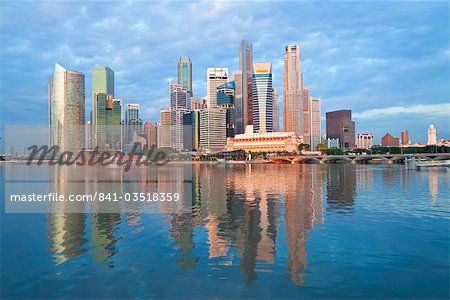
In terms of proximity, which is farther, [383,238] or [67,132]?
[67,132]

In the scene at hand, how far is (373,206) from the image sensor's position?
3039 centimetres

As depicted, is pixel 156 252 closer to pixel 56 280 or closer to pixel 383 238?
pixel 56 280

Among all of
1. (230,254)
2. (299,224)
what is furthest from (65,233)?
(299,224)

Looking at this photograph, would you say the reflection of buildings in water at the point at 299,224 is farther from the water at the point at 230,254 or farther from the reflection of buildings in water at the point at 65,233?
the reflection of buildings in water at the point at 65,233

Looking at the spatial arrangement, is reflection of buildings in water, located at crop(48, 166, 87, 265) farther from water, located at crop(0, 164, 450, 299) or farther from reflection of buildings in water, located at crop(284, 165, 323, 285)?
reflection of buildings in water, located at crop(284, 165, 323, 285)

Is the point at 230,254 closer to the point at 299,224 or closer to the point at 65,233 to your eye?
the point at 299,224

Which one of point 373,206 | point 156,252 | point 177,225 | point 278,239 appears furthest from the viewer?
point 373,206

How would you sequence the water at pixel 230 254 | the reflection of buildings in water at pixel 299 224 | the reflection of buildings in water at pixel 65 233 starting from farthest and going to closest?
the reflection of buildings in water at pixel 65 233
the reflection of buildings in water at pixel 299 224
the water at pixel 230 254

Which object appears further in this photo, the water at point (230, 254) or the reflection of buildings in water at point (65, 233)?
the reflection of buildings in water at point (65, 233)

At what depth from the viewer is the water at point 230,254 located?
12.6m

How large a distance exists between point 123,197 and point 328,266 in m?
27.4

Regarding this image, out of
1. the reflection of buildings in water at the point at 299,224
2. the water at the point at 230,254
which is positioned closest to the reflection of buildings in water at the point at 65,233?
the water at the point at 230,254

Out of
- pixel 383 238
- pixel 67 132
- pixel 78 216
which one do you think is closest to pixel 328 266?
pixel 383 238

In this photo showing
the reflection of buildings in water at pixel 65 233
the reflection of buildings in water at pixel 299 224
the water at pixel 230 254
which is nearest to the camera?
the water at pixel 230 254
